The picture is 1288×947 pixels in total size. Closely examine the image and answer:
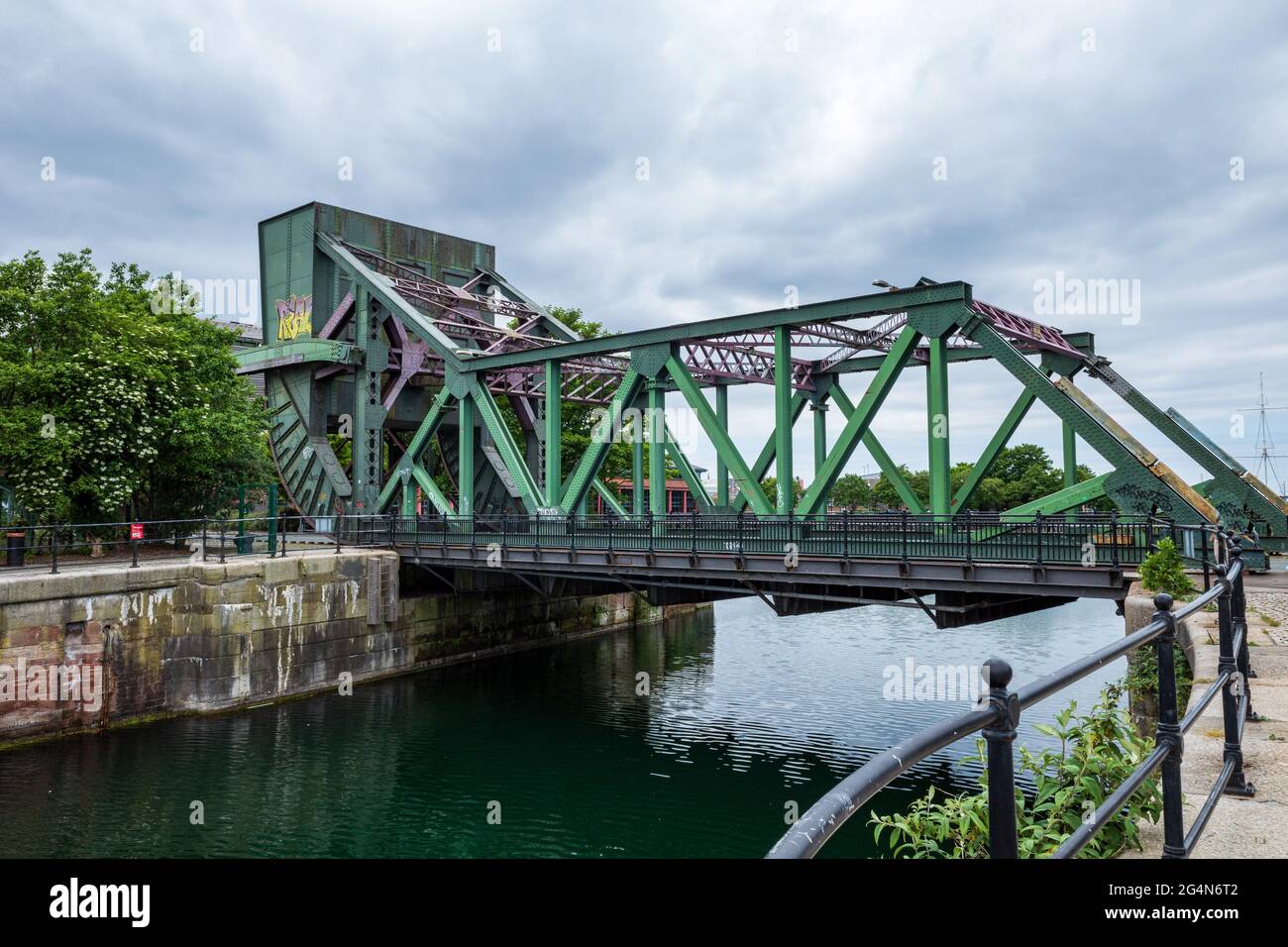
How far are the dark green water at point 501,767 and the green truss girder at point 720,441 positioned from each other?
5.22 metres

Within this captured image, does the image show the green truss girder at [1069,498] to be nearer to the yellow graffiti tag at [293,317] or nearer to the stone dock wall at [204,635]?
the stone dock wall at [204,635]

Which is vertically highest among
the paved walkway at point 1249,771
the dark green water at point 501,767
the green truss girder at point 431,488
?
the green truss girder at point 431,488

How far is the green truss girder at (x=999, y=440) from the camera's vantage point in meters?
21.8

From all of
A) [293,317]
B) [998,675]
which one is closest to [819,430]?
[293,317]

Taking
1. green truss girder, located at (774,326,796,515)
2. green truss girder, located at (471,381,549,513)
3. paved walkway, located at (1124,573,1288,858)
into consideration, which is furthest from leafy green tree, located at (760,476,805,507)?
paved walkway, located at (1124,573,1288,858)

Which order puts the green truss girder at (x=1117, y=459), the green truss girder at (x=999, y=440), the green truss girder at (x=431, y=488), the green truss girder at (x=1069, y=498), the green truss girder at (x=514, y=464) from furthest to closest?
the green truss girder at (x=431, y=488) < the green truss girder at (x=514, y=464) < the green truss girder at (x=999, y=440) < the green truss girder at (x=1069, y=498) < the green truss girder at (x=1117, y=459)

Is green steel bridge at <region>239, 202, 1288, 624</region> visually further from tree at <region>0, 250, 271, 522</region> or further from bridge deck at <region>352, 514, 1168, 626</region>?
tree at <region>0, 250, 271, 522</region>

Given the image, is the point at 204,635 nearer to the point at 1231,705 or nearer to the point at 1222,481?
the point at 1231,705

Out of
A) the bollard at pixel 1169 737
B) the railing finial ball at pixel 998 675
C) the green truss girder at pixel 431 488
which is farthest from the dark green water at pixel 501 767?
the railing finial ball at pixel 998 675

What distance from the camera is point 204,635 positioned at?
21.1 m

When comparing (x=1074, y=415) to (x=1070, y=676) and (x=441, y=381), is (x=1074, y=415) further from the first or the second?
(x=441, y=381)
